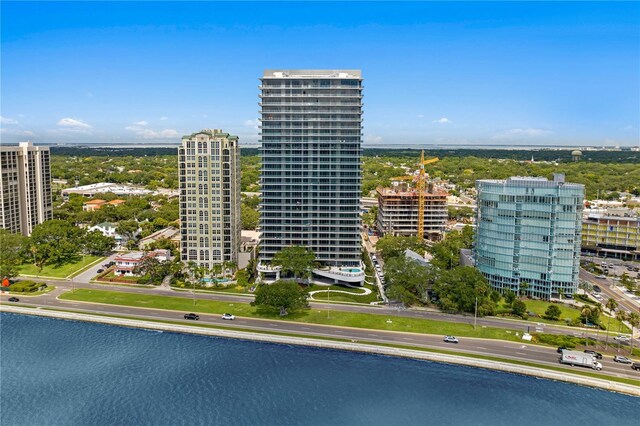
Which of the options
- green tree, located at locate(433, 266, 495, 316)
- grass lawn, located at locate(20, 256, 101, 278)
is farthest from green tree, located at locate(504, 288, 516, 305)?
grass lawn, located at locate(20, 256, 101, 278)

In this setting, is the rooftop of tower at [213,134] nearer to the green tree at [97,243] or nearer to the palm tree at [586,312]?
the green tree at [97,243]

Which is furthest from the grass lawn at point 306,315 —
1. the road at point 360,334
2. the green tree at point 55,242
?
the green tree at point 55,242

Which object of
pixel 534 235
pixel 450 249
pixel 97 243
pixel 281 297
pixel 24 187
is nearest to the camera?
pixel 281 297

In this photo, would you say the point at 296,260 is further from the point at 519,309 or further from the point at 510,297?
the point at 519,309

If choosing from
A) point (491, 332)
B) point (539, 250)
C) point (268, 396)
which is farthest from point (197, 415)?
point (539, 250)

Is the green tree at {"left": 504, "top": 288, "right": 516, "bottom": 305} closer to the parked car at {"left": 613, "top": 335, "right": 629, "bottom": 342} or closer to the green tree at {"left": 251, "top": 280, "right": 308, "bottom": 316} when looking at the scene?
the parked car at {"left": 613, "top": 335, "right": 629, "bottom": 342}

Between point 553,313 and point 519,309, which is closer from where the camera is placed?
point 553,313

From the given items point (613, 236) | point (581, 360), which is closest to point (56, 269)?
point (581, 360)
